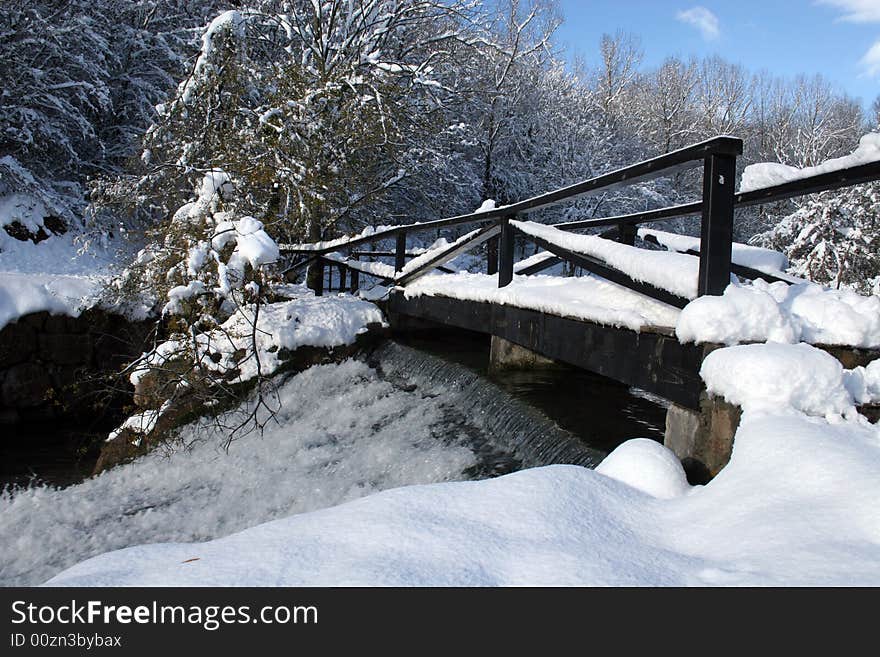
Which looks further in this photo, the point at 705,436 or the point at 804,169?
the point at 804,169

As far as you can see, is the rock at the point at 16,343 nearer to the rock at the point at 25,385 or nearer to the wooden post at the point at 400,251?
the rock at the point at 25,385

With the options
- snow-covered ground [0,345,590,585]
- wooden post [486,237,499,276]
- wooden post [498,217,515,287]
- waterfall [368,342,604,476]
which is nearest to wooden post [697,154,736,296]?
waterfall [368,342,604,476]

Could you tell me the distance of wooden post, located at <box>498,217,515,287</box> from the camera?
17.7 ft

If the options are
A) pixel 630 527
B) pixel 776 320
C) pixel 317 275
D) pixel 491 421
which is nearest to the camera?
pixel 630 527

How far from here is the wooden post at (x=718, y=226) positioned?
9.46 feet

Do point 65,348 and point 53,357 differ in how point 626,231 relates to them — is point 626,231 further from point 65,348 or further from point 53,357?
point 53,357

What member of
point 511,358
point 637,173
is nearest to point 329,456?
Answer: point 511,358

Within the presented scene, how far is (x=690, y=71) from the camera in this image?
33.7 meters

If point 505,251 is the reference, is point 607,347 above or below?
below

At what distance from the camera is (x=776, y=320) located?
266 cm

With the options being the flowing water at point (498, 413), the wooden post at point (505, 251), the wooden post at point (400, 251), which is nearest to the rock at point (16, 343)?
the flowing water at point (498, 413)

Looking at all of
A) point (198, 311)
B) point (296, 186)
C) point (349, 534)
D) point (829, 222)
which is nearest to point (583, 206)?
point (829, 222)

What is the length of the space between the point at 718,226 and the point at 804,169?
0.68m
